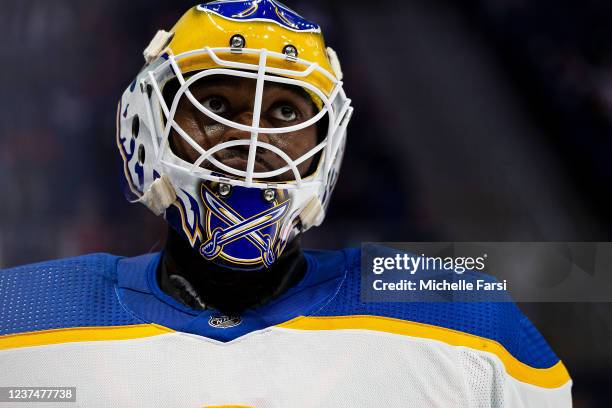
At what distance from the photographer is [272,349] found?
1539 mm

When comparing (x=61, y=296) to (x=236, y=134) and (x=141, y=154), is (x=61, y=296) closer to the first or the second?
(x=141, y=154)

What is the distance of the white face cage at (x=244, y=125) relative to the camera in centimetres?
149

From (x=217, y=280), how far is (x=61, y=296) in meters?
0.29

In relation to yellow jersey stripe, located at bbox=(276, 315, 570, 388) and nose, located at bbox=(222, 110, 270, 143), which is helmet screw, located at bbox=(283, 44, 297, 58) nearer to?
nose, located at bbox=(222, 110, 270, 143)

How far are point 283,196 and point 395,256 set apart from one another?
0.31 m

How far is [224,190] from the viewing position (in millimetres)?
1511

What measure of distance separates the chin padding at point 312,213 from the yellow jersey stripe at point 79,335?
1.03 feet

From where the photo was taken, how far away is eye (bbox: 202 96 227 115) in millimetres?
1600

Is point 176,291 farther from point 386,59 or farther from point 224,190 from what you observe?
point 386,59

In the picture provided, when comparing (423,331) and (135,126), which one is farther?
(135,126)

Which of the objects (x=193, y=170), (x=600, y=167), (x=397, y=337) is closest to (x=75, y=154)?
(x=193, y=170)

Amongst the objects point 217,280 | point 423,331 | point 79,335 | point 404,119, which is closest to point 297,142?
point 217,280

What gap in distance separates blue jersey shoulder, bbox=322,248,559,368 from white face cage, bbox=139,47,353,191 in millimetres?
215

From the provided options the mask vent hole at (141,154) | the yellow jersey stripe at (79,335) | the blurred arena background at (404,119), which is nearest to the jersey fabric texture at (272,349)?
the yellow jersey stripe at (79,335)
